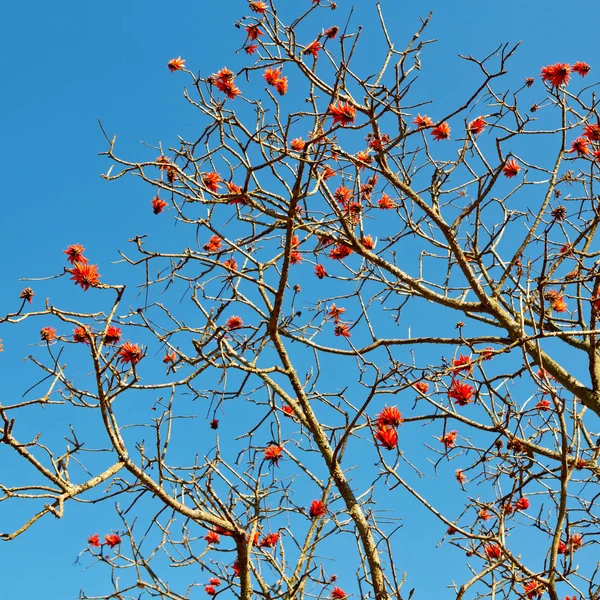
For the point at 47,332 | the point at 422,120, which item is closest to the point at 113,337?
the point at 47,332

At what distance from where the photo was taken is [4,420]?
2.06 m

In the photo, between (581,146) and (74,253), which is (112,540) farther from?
(581,146)

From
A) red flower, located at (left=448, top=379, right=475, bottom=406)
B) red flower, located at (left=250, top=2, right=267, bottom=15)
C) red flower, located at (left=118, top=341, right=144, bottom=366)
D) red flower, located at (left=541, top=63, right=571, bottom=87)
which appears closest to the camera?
red flower, located at (left=118, top=341, right=144, bottom=366)

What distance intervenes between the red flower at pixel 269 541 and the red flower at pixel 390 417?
4.92 feet

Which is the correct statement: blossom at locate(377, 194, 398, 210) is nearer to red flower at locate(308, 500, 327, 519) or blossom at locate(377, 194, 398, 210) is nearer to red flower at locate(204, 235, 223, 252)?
red flower at locate(204, 235, 223, 252)

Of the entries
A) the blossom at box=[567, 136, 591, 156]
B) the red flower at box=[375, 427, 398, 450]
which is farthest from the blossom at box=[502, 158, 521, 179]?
the red flower at box=[375, 427, 398, 450]

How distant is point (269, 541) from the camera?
421 cm

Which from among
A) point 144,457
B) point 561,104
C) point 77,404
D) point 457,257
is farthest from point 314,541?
point 561,104

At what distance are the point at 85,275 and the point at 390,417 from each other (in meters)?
1.69

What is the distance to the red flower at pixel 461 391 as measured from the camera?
11.6ft

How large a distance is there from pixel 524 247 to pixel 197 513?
286cm

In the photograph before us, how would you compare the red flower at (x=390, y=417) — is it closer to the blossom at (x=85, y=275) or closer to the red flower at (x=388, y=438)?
the red flower at (x=388, y=438)

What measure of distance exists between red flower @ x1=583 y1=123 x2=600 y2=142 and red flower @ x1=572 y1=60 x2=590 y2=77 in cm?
49

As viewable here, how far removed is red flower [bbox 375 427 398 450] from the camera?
2.92 meters
